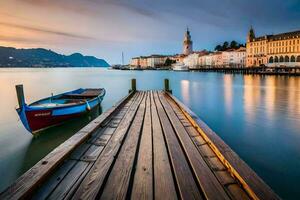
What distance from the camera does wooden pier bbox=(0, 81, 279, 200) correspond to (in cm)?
252

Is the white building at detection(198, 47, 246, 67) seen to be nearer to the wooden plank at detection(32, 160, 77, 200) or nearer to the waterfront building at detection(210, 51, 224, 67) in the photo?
the waterfront building at detection(210, 51, 224, 67)

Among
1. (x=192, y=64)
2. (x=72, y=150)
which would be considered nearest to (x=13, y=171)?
(x=72, y=150)

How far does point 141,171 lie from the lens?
10.3ft

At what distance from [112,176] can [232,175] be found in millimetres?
1807

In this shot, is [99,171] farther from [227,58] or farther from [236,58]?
[227,58]

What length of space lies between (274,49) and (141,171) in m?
103

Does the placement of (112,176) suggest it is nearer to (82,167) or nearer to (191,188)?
(82,167)

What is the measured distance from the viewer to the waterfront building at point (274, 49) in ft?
257

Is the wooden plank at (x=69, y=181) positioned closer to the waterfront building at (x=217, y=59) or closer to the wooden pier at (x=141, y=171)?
the wooden pier at (x=141, y=171)

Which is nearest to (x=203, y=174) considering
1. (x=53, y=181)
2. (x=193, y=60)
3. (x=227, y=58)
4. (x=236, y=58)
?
(x=53, y=181)

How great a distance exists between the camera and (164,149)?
4012 millimetres

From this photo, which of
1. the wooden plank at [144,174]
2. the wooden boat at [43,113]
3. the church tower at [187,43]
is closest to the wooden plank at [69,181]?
the wooden plank at [144,174]

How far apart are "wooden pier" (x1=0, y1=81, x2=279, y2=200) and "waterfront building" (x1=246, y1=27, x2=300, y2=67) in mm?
82322

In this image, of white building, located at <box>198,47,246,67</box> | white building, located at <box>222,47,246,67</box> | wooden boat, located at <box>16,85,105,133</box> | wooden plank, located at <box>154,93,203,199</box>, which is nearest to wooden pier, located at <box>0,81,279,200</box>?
wooden plank, located at <box>154,93,203,199</box>
